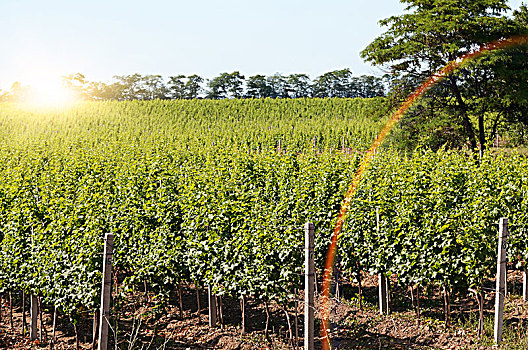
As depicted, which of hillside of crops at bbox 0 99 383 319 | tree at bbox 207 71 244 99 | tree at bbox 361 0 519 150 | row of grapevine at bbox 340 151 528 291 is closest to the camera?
hillside of crops at bbox 0 99 383 319

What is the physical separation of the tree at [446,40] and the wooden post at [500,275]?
13809 mm

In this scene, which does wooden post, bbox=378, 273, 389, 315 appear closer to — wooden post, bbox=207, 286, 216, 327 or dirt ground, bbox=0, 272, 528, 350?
dirt ground, bbox=0, 272, 528, 350

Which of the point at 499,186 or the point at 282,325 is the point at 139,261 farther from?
the point at 499,186

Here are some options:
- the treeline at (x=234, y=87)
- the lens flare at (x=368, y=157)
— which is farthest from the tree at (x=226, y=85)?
the lens flare at (x=368, y=157)

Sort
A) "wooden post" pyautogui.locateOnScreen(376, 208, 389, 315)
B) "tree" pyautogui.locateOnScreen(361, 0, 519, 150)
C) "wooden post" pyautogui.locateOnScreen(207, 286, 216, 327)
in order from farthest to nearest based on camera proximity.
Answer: "tree" pyautogui.locateOnScreen(361, 0, 519, 150)
"wooden post" pyautogui.locateOnScreen(376, 208, 389, 315)
"wooden post" pyautogui.locateOnScreen(207, 286, 216, 327)

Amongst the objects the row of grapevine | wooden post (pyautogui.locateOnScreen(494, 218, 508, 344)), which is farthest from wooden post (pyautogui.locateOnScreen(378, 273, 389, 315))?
wooden post (pyautogui.locateOnScreen(494, 218, 508, 344))

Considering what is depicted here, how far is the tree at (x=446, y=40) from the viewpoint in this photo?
2127cm

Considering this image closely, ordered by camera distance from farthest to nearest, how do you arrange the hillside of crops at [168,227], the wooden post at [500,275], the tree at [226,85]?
the tree at [226,85] < the hillside of crops at [168,227] < the wooden post at [500,275]

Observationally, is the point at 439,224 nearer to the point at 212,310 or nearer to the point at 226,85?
the point at 212,310

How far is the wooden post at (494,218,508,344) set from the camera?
8633 millimetres

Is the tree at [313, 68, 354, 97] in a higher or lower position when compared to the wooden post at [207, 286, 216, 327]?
higher

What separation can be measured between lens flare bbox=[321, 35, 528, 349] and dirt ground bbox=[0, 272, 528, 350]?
8.9 inches

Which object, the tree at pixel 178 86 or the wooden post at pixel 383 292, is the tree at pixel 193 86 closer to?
the tree at pixel 178 86

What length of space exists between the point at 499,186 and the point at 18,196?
1191cm
